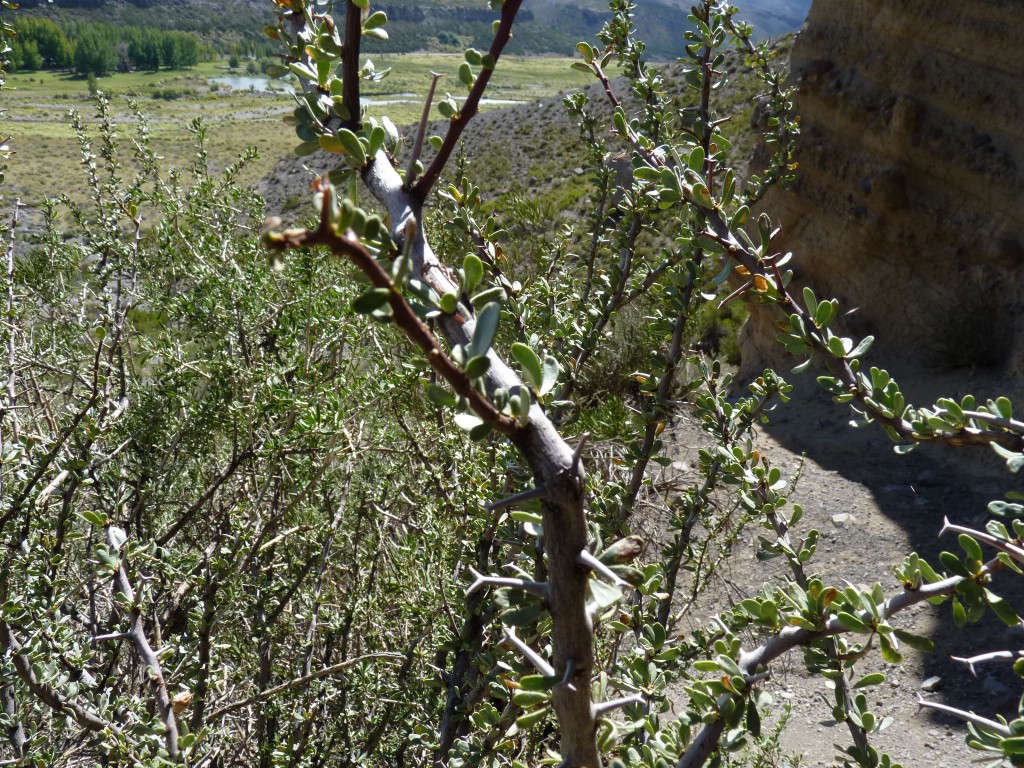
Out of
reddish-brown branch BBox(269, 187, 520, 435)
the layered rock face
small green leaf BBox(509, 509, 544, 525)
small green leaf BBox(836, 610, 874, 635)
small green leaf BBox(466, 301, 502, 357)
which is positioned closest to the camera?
reddish-brown branch BBox(269, 187, 520, 435)

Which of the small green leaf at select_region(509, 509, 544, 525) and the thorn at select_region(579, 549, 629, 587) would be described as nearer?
the thorn at select_region(579, 549, 629, 587)

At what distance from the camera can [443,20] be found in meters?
97.7

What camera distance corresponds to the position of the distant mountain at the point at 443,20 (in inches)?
2940

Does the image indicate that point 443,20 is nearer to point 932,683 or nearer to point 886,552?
point 886,552

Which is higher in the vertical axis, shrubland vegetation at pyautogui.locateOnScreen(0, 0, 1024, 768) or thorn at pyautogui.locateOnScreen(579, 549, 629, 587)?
thorn at pyautogui.locateOnScreen(579, 549, 629, 587)

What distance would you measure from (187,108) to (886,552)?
6789cm

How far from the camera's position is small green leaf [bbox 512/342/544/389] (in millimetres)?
763

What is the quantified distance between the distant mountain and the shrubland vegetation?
60.4 metres

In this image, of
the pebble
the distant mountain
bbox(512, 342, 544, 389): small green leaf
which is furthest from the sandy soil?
the distant mountain

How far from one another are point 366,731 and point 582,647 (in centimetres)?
206

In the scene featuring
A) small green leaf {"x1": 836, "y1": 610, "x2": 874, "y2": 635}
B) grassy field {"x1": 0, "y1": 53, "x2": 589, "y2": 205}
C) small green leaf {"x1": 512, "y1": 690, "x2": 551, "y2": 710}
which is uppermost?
small green leaf {"x1": 836, "y1": 610, "x2": 874, "y2": 635}

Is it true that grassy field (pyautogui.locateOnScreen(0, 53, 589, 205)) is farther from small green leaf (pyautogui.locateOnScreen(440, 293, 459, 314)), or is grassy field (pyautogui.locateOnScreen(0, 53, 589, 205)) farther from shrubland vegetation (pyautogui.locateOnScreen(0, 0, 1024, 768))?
small green leaf (pyautogui.locateOnScreen(440, 293, 459, 314))

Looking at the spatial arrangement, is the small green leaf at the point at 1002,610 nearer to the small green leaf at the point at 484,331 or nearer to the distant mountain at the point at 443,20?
the small green leaf at the point at 484,331

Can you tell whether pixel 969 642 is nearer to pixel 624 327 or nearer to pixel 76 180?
pixel 624 327
